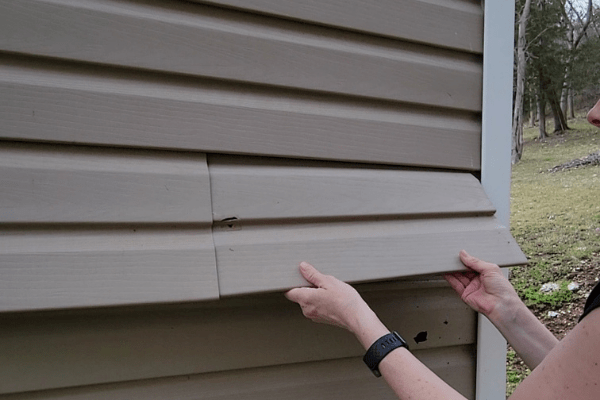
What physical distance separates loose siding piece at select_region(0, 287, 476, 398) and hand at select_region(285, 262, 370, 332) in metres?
0.17

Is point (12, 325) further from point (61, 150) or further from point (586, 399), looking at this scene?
point (586, 399)

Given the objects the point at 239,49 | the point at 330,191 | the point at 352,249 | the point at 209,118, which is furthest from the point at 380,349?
the point at 239,49

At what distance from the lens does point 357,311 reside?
111 cm

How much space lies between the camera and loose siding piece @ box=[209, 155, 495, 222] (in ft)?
3.76

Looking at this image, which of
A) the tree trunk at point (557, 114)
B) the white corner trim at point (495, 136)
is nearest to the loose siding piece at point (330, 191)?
the white corner trim at point (495, 136)

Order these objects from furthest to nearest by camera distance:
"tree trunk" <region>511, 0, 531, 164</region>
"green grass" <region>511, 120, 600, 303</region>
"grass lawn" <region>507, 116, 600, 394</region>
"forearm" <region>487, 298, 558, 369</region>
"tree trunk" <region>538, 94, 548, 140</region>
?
"tree trunk" <region>538, 94, 548, 140</region>, "tree trunk" <region>511, 0, 531, 164</region>, "green grass" <region>511, 120, 600, 303</region>, "grass lawn" <region>507, 116, 600, 394</region>, "forearm" <region>487, 298, 558, 369</region>

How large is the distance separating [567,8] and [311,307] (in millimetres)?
7499

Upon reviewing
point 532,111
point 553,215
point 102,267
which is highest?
point 532,111

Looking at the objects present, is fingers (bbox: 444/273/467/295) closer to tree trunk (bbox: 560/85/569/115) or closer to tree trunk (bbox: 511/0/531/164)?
tree trunk (bbox: 511/0/531/164)

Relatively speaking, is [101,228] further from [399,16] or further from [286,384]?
[399,16]

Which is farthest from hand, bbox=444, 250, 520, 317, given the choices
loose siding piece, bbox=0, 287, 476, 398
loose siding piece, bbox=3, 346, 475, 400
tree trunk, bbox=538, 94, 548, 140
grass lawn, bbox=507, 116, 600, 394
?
tree trunk, bbox=538, 94, 548, 140

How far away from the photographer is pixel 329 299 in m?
1.11

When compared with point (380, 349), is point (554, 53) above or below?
above

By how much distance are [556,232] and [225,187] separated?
5.52 meters
